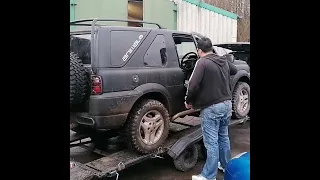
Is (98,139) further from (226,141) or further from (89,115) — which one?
(226,141)

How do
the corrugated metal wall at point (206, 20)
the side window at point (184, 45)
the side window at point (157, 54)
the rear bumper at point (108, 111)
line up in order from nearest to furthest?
the rear bumper at point (108, 111) → the side window at point (157, 54) → the side window at point (184, 45) → the corrugated metal wall at point (206, 20)

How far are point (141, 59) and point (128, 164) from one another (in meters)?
1.37

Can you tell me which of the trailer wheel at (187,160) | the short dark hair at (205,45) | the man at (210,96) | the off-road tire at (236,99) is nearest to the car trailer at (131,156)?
the trailer wheel at (187,160)

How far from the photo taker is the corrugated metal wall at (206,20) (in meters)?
10.7

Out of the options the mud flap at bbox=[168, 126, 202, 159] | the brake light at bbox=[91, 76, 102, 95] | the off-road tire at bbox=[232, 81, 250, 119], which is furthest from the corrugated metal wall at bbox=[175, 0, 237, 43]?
the brake light at bbox=[91, 76, 102, 95]

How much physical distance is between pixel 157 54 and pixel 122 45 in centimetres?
62

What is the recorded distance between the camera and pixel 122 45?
4.14 metres

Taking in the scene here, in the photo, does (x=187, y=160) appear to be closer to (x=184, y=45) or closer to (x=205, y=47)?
(x=205, y=47)

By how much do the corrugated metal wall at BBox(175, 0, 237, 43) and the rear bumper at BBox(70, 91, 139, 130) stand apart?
707cm

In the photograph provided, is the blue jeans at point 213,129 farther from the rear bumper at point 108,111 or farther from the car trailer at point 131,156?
the rear bumper at point 108,111

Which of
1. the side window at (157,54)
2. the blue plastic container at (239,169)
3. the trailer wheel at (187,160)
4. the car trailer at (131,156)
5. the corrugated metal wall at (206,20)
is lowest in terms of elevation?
the trailer wheel at (187,160)

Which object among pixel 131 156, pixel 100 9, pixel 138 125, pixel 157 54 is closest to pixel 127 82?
pixel 138 125

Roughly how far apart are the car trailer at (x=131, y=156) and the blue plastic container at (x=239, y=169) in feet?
4.32

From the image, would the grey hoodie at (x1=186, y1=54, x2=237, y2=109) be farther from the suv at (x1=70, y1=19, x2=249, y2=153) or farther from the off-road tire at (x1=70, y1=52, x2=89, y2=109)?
the off-road tire at (x1=70, y1=52, x2=89, y2=109)
